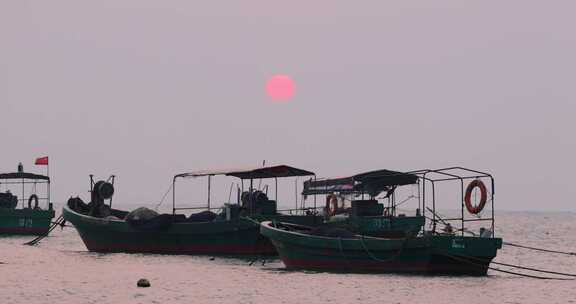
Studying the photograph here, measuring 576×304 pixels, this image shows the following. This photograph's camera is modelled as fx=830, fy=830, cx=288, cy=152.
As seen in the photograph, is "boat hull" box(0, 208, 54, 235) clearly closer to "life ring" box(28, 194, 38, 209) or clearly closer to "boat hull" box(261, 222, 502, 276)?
"life ring" box(28, 194, 38, 209)

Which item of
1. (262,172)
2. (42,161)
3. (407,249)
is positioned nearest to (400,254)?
(407,249)

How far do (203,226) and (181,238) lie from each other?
1.52 metres

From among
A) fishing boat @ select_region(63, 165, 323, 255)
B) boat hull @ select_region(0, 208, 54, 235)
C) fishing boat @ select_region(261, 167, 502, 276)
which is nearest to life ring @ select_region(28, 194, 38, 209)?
boat hull @ select_region(0, 208, 54, 235)

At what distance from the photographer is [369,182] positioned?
3928 cm

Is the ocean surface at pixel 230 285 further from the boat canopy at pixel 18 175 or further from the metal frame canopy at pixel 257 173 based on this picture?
the boat canopy at pixel 18 175

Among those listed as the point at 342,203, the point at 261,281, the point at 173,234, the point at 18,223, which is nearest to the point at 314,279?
the point at 261,281

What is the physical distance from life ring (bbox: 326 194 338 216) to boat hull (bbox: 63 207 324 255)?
7147mm

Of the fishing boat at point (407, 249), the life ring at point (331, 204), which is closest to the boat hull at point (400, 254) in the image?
the fishing boat at point (407, 249)

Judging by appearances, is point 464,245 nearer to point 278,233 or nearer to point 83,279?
point 278,233

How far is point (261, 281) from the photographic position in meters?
27.5

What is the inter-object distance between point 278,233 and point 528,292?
29.3 feet

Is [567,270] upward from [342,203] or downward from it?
downward

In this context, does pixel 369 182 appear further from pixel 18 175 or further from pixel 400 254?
pixel 18 175

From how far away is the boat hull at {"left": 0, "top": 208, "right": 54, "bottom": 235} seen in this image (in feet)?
179
